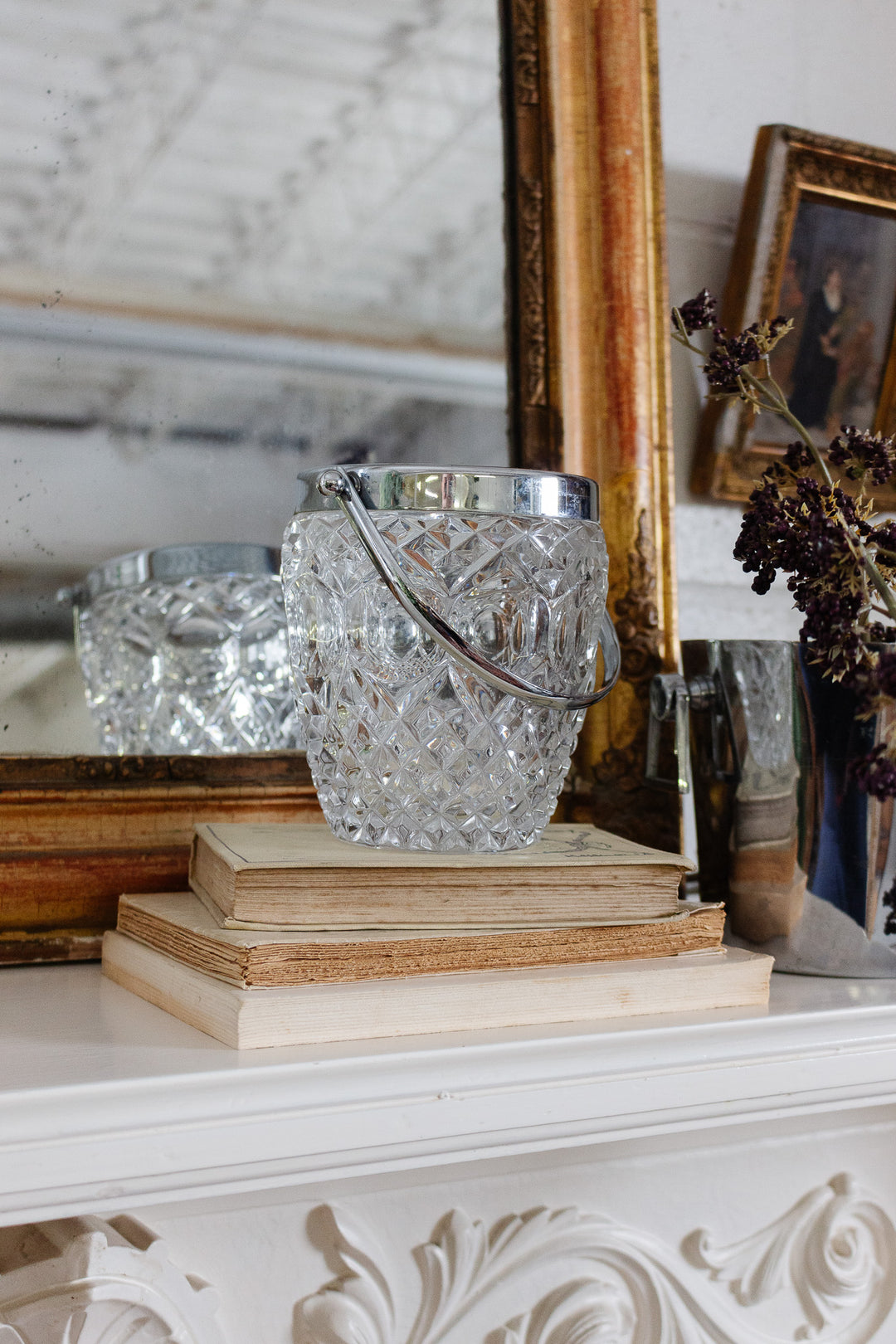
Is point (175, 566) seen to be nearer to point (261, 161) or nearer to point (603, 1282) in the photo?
point (261, 161)

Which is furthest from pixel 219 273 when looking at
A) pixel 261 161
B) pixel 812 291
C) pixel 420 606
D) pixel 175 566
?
pixel 812 291

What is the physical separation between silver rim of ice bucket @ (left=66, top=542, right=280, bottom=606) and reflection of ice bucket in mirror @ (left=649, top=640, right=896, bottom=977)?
293mm

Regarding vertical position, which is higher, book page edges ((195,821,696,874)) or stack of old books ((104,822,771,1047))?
book page edges ((195,821,696,874))

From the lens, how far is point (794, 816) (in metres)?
0.64

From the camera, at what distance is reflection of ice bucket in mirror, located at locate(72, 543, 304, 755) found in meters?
0.70

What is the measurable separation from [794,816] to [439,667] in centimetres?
23

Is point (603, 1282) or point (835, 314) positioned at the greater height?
point (835, 314)

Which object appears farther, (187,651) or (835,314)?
(835,314)

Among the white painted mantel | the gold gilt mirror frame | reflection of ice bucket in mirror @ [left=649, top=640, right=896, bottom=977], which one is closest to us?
the white painted mantel

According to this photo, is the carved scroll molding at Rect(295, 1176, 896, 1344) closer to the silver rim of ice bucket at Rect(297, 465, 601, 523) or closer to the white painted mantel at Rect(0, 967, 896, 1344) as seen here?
the white painted mantel at Rect(0, 967, 896, 1344)

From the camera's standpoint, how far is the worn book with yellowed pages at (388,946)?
0.47 m

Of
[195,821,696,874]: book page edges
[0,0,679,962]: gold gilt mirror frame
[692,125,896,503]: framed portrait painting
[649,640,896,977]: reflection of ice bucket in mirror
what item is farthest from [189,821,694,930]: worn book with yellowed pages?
[692,125,896,503]: framed portrait painting

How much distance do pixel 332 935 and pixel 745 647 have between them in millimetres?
312

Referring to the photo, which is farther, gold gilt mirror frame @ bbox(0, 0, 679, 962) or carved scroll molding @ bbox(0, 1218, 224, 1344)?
Result: gold gilt mirror frame @ bbox(0, 0, 679, 962)
